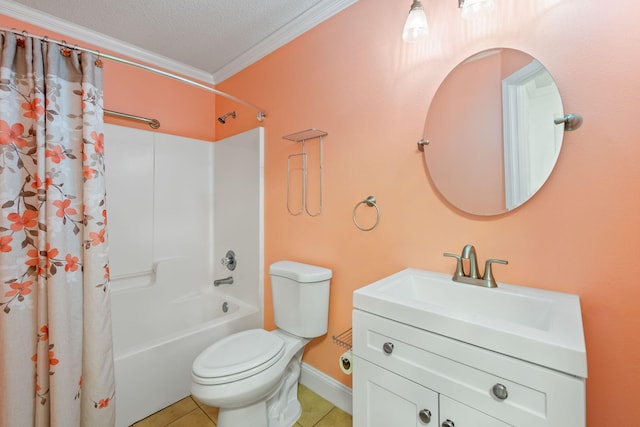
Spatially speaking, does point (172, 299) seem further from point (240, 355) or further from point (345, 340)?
point (345, 340)

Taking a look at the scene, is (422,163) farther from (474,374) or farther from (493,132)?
(474,374)

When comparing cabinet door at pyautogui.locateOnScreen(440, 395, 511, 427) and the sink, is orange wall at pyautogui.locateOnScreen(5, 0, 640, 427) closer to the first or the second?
the sink

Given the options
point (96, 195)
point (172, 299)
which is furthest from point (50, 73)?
point (172, 299)

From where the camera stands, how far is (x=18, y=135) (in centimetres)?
106

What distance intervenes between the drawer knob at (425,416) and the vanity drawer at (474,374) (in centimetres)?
8

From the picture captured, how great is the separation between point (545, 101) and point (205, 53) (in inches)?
91.9

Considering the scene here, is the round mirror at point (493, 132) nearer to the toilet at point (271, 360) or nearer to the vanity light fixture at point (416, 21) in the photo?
the vanity light fixture at point (416, 21)

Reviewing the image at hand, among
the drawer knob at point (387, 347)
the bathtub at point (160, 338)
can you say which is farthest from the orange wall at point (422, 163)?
the drawer knob at point (387, 347)

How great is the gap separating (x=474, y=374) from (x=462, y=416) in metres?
0.14

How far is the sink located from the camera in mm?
655

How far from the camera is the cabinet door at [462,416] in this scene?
0.74 metres

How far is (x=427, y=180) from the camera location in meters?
1.31

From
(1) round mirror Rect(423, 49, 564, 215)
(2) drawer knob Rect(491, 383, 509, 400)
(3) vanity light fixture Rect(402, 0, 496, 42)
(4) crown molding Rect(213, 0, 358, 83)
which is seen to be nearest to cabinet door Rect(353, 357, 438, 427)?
(2) drawer knob Rect(491, 383, 509, 400)

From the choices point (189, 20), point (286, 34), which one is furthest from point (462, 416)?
point (189, 20)
